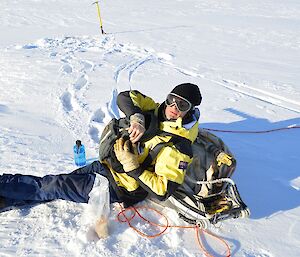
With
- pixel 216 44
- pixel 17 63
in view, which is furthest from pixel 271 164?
pixel 216 44

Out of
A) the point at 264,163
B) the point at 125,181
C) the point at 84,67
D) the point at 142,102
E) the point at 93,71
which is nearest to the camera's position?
the point at 125,181

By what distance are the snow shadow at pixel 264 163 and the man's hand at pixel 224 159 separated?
1.63 ft

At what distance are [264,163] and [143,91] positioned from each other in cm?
277

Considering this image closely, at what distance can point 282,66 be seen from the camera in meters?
8.70

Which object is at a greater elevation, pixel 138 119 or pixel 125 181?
pixel 138 119

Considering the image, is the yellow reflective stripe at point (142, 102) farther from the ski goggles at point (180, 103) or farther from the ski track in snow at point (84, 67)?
the ski track in snow at point (84, 67)

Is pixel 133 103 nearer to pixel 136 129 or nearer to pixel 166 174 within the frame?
pixel 136 129

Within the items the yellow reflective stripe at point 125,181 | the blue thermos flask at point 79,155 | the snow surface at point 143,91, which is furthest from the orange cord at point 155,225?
the blue thermos flask at point 79,155

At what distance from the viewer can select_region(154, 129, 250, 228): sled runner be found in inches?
129

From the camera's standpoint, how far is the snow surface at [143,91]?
10.4 ft

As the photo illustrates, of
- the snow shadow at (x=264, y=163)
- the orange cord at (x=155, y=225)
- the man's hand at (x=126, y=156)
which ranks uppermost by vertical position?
the man's hand at (x=126, y=156)

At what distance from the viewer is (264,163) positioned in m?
4.59

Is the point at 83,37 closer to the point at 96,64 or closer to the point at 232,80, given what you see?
the point at 96,64

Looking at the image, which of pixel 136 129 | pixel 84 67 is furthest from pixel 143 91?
pixel 136 129
